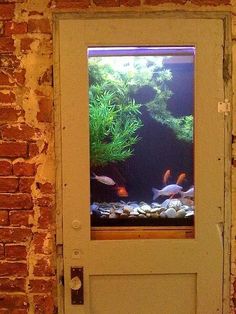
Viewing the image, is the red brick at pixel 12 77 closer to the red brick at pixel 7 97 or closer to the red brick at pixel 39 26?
the red brick at pixel 7 97

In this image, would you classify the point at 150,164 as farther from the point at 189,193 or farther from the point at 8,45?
the point at 8,45

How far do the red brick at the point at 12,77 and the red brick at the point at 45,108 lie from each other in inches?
5.7

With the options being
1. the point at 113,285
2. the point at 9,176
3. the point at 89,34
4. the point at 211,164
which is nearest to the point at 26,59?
the point at 89,34

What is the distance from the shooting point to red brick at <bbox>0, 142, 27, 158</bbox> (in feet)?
8.24

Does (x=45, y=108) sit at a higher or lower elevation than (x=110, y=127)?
higher

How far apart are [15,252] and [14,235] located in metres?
0.09

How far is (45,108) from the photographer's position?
2502 mm

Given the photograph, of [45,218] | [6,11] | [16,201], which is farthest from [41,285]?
[6,11]

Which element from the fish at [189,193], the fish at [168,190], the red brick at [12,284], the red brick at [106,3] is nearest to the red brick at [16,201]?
the red brick at [12,284]

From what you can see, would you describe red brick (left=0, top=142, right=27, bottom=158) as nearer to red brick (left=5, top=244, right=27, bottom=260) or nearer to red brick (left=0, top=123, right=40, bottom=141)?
red brick (left=0, top=123, right=40, bottom=141)

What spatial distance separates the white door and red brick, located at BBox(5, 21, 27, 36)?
202mm

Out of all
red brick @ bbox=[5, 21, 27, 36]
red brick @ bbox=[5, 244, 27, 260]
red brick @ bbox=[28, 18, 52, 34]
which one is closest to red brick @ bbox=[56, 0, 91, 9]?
red brick @ bbox=[28, 18, 52, 34]

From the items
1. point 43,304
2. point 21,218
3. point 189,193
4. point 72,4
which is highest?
point 72,4

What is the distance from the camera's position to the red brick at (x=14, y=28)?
2482 mm
